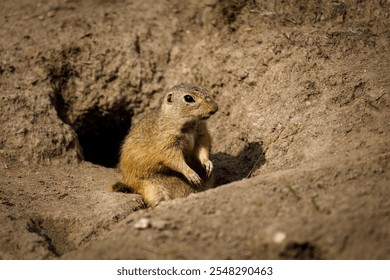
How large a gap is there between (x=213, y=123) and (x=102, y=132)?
2024mm

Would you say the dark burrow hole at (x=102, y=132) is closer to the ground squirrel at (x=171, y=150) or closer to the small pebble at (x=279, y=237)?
the ground squirrel at (x=171, y=150)

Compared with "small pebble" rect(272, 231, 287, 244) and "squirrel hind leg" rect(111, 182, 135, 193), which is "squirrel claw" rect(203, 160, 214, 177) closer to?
"squirrel hind leg" rect(111, 182, 135, 193)

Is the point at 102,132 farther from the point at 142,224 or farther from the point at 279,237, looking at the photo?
the point at 279,237

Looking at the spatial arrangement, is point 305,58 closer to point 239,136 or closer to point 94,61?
point 239,136

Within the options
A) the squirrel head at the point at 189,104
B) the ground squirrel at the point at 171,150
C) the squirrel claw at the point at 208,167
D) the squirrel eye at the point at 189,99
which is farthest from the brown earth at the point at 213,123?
the squirrel eye at the point at 189,99

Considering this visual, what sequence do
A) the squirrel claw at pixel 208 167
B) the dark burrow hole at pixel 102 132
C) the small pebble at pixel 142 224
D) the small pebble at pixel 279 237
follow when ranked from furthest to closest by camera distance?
the dark burrow hole at pixel 102 132
the squirrel claw at pixel 208 167
the small pebble at pixel 142 224
the small pebble at pixel 279 237

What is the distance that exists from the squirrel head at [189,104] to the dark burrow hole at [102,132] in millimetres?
1857

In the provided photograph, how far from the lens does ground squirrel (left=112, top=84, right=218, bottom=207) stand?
6133mm

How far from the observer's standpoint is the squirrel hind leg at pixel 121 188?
247 inches

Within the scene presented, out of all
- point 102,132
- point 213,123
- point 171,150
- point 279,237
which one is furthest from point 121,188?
point 279,237

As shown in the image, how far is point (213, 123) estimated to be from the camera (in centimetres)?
753

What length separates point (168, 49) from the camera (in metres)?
7.97

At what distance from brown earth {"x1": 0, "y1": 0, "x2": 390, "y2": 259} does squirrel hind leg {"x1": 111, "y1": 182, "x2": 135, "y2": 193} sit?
0.10 meters

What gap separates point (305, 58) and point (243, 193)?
9.49 feet
